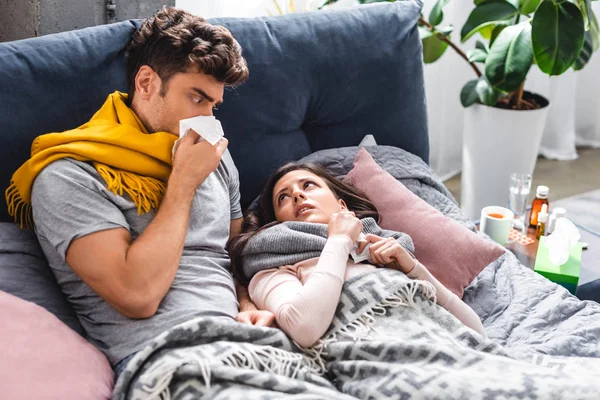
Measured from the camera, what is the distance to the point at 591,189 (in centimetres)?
347

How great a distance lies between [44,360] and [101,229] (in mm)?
266

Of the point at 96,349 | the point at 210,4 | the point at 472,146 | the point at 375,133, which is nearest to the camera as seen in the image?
the point at 96,349

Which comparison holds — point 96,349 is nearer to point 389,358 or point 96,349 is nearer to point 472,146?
point 389,358

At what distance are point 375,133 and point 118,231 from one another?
1009mm

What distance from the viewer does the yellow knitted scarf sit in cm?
140

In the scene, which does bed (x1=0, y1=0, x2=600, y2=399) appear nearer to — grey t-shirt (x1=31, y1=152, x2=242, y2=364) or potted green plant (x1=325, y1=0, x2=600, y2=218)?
grey t-shirt (x1=31, y1=152, x2=242, y2=364)

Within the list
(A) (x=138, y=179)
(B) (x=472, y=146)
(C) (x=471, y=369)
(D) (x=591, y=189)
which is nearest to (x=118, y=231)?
(A) (x=138, y=179)

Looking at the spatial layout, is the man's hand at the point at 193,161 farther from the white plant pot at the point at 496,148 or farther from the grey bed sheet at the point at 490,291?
the white plant pot at the point at 496,148

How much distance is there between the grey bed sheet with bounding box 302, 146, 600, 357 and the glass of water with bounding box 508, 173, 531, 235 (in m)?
0.29

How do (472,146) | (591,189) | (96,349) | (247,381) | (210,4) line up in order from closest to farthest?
(247,381), (96,349), (210,4), (472,146), (591,189)

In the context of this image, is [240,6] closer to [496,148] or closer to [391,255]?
[496,148]

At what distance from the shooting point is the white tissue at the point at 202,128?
4.94ft

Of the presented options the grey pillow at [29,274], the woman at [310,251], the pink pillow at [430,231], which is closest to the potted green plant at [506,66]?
the pink pillow at [430,231]

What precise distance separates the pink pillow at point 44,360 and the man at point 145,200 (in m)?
0.10
